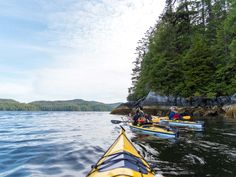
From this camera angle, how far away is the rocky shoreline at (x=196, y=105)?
27.8m

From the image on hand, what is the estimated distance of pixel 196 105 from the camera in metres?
32.3

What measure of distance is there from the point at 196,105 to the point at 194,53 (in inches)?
314

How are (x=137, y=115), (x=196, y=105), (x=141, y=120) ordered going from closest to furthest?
(x=141, y=120), (x=137, y=115), (x=196, y=105)

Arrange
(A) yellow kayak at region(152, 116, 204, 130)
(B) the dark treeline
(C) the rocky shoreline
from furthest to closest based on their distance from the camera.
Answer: (B) the dark treeline < (C) the rocky shoreline < (A) yellow kayak at region(152, 116, 204, 130)

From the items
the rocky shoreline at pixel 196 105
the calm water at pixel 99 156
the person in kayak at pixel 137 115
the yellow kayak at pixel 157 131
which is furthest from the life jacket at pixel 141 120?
the rocky shoreline at pixel 196 105

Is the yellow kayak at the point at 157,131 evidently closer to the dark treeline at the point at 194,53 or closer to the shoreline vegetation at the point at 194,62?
the shoreline vegetation at the point at 194,62

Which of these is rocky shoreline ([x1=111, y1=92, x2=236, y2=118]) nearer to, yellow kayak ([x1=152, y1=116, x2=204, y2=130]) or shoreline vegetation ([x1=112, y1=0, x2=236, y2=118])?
shoreline vegetation ([x1=112, y1=0, x2=236, y2=118])

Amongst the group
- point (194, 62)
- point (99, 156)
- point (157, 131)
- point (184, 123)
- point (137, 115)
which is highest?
point (194, 62)

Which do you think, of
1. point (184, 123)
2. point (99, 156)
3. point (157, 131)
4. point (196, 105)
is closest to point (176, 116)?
point (184, 123)

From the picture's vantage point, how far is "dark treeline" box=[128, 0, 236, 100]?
1174 inches

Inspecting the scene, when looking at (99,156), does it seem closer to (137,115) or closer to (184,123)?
(137,115)

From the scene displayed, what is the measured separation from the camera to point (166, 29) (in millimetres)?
→ 40094

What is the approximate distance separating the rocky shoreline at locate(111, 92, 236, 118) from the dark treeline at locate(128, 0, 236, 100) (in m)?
1.02

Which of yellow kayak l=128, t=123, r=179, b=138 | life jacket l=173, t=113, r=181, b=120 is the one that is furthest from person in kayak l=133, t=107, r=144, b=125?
life jacket l=173, t=113, r=181, b=120
